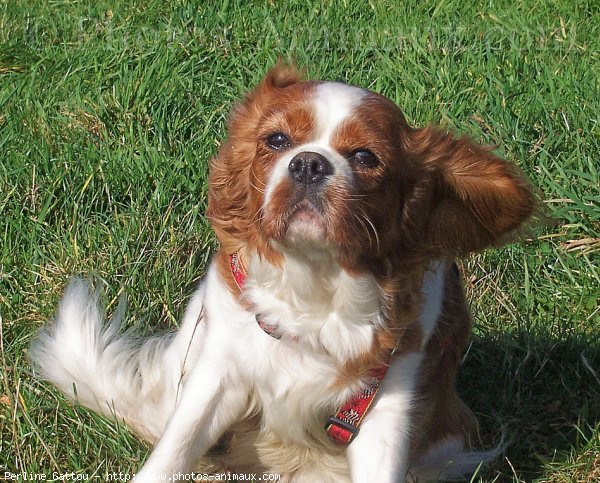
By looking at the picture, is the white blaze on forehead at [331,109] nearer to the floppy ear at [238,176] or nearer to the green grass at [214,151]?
the floppy ear at [238,176]

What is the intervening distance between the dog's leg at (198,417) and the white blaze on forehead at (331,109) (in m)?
0.60

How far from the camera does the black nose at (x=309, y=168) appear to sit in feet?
7.52

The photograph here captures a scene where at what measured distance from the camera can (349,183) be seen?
2.33m

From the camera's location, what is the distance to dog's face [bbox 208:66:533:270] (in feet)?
7.63

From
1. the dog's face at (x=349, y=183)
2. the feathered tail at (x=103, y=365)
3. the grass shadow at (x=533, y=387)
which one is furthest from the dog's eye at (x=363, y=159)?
the grass shadow at (x=533, y=387)

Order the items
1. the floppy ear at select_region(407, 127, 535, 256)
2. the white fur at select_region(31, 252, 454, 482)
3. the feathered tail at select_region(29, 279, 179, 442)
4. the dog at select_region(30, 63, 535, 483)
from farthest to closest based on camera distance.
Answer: the feathered tail at select_region(29, 279, 179, 442)
the floppy ear at select_region(407, 127, 535, 256)
the white fur at select_region(31, 252, 454, 482)
the dog at select_region(30, 63, 535, 483)

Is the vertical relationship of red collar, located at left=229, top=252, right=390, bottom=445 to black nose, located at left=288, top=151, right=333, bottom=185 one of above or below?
below

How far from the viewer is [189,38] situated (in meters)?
4.60

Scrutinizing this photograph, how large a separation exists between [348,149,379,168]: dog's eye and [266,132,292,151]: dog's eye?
0.52 feet

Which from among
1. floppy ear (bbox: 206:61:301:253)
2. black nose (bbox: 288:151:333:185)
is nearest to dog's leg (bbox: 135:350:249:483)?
floppy ear (bbox: 206:61:301:253)

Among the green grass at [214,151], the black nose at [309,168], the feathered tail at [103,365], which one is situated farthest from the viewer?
the green grass at [214,151]

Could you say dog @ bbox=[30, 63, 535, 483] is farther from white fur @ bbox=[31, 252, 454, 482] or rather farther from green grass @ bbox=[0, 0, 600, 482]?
green grass @ bbox=[0, 0, 600, 482]

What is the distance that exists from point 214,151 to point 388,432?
1.67m

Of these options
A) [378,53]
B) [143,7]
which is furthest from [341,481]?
[143,7]
